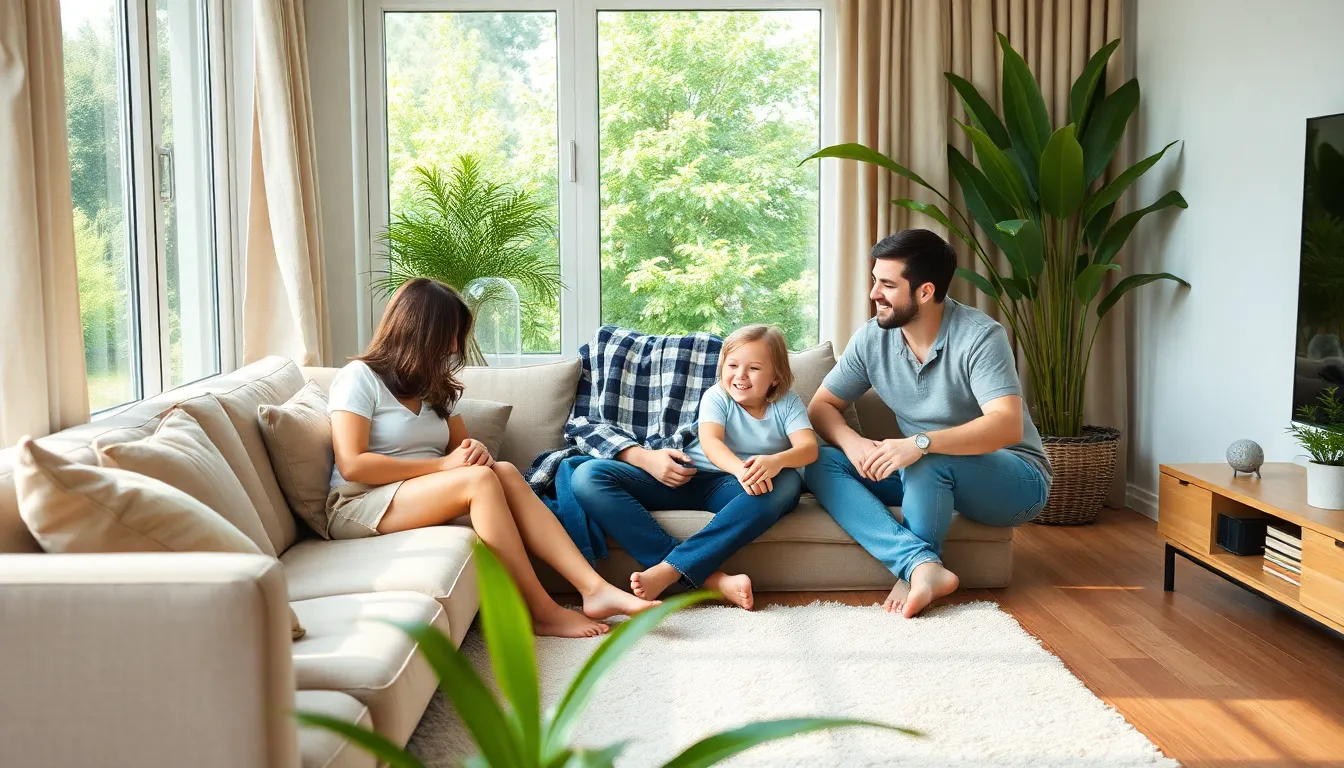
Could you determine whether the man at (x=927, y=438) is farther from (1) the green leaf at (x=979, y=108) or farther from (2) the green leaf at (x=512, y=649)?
(2) the green leaf at (x=512, y=649)

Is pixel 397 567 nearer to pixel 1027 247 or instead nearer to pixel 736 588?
pixel 736 588

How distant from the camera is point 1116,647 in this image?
109 inches

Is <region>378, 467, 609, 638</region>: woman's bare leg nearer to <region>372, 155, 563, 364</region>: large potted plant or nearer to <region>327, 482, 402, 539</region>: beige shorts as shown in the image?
<region>327, 482, 402, 539</region>: beige shorts

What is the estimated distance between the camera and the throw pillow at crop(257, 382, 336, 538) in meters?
2.68

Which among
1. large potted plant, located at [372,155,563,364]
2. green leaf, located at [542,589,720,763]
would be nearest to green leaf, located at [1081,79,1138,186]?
large potted plant, located at [372,155,563,364]

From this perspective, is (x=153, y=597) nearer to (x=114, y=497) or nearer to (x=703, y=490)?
(x=114, y=497)

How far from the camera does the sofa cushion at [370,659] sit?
171cm

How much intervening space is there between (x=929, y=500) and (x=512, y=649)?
7.90 ft

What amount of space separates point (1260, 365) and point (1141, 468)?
979 millimetres

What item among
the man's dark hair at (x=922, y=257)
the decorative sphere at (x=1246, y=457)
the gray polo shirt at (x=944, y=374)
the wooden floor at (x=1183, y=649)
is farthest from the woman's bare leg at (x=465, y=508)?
the decorative sphere at (x=1246, y=457)

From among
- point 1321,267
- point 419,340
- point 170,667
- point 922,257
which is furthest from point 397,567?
point 1321,267

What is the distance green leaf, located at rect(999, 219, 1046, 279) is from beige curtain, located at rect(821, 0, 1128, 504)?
1.50 ft

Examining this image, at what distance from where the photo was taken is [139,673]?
1.43m

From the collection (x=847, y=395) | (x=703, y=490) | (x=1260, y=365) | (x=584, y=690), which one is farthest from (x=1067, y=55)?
(x=584, y=690)
